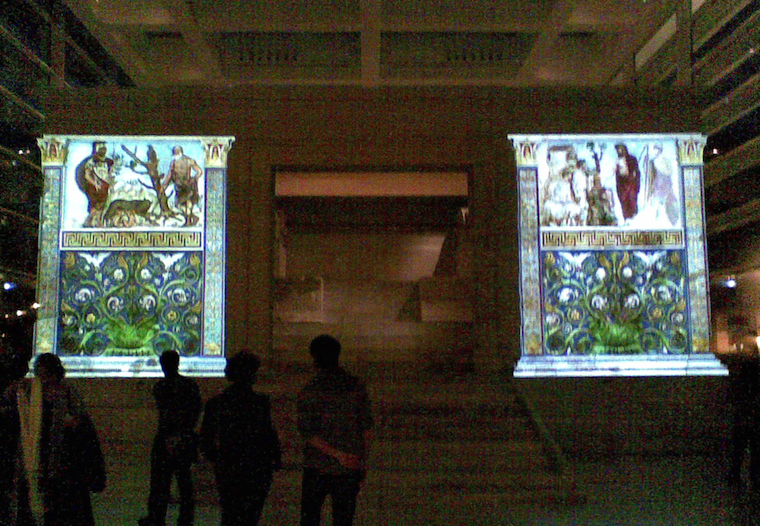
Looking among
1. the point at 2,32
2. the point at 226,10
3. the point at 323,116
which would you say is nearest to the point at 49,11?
the point at 2,32

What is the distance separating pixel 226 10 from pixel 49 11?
16.6 metres

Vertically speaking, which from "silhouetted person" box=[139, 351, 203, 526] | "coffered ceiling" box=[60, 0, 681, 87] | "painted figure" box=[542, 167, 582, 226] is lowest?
"silhouetted person" box=[139, 351, 203, 526]

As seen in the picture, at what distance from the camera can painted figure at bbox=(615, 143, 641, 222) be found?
41.1 ft

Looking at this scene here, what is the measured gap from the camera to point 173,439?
6.70 meters

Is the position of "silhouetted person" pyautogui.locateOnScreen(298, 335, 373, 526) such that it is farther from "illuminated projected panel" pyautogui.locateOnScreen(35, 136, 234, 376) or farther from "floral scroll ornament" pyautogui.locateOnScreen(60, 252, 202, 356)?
"floral scroll ornament" pyautogui.locateOnScreen(60, 252, 202, 356)

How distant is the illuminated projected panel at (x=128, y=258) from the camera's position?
12.3m

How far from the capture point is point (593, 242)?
12.5m

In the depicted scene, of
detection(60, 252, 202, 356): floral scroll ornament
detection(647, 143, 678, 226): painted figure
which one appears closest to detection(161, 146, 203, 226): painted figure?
detection(60, 252, 202, 356): floral scroll ornament

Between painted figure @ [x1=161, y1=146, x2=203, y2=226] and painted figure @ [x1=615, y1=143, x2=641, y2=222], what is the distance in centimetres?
650

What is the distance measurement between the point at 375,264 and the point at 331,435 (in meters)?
15.3

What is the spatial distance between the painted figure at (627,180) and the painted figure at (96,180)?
786 cm

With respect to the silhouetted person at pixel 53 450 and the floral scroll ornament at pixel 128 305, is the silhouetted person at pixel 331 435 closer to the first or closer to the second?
the silhouetted person at pixel 53 450

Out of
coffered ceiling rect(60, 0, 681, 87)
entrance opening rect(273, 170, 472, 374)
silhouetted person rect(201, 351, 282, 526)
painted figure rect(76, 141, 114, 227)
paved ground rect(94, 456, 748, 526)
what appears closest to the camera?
silhouetted person rect(201, 351, 282, 526)

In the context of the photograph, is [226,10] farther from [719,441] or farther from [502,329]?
[719,441]
